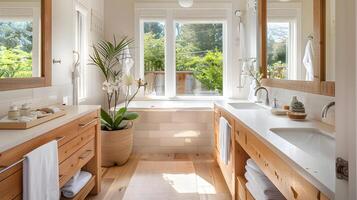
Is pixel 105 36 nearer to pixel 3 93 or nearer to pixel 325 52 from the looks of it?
pixel 3 93

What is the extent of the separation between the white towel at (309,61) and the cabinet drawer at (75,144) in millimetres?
1702

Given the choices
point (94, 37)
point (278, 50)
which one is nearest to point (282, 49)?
point (278, 50)

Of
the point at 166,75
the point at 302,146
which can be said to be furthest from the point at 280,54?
the point at 166,75

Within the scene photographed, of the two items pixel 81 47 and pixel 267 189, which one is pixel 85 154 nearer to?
pixel 267 189

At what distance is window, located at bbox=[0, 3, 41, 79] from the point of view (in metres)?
1.77

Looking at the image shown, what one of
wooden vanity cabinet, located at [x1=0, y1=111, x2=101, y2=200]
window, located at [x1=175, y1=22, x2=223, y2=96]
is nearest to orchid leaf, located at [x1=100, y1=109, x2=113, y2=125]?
wooden vanity cabinet, located at [x1=0, y1=111, x2=101, y2=200]

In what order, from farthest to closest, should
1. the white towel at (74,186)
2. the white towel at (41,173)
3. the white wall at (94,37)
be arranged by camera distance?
the white wall at (94,37) < the white towel at (74,186) < the white towel at (41,173)

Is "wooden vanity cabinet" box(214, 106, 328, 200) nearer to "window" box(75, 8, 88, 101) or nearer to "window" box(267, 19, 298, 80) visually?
"window" box(267, 19, 298, 80)

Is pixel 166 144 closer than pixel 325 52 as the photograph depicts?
No

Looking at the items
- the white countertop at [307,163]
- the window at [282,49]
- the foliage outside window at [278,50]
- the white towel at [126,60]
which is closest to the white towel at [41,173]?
the white countertop at [307,163]

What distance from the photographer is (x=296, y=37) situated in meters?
2.16

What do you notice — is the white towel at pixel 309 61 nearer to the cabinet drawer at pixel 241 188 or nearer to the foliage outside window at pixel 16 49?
the cabinet drawer at pixel 241 188

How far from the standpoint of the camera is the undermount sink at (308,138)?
1.39m

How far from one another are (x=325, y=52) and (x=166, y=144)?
258cm
